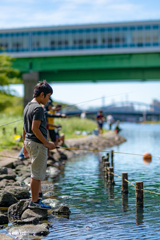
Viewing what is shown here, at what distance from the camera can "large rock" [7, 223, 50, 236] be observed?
5911 millimetres

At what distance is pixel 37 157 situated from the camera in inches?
246

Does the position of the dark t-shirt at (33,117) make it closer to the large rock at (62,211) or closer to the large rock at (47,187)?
the large rock at (62,211)

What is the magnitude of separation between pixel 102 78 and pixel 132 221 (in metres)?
35.3

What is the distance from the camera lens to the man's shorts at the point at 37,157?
245 inches

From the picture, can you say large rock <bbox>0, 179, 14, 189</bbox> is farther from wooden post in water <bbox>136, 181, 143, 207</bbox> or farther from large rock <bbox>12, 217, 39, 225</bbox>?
wooden post in water <bbox>136, 181, 143, 207</bbox>

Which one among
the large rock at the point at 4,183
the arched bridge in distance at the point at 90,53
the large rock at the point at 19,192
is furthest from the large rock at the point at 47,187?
the arched bridge in distance at the point at 90,53

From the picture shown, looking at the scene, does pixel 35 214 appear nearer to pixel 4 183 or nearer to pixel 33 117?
pixel 33 117

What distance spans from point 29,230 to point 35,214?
2.03 ft

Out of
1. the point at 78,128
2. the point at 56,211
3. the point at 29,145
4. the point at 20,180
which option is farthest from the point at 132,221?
the point at 78,128

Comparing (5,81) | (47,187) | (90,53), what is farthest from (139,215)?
(90,53)

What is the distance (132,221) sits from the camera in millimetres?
6680

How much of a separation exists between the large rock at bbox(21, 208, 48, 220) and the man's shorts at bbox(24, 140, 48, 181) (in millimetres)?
695

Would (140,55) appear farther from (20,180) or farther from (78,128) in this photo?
(20,180)

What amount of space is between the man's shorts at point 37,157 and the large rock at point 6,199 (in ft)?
5.10
